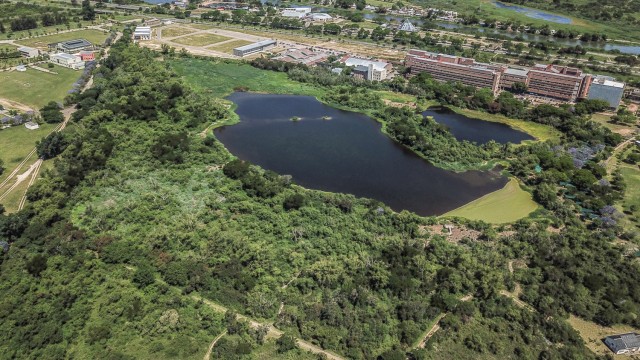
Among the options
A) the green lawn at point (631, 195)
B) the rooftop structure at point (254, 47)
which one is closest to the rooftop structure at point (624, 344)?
the green lawn at point (631, 195)

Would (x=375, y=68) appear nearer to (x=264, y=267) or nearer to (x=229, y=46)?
(x=229, y=46)

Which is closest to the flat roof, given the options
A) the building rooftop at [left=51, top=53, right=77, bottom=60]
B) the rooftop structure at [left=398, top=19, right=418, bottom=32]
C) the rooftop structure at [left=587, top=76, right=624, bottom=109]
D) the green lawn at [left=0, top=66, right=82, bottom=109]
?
the building rooftop at [left=51, top=53, right=77, bottom=60]

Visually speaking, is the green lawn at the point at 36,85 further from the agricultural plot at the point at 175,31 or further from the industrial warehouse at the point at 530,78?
the industrial warehouse at the point at 530,78

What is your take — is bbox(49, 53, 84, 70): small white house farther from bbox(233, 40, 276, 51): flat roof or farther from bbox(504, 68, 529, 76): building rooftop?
bbox(504, 68, 529, 76): building rooftop

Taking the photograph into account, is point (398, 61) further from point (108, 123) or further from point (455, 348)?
point (455, 348)

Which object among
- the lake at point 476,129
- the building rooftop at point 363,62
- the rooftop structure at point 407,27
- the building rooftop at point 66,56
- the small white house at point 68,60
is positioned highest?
the rooftop structure at point 407,27

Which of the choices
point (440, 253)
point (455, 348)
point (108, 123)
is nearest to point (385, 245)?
point (440, 253)
